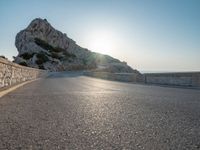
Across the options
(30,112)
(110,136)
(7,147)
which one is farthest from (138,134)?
(30,112)

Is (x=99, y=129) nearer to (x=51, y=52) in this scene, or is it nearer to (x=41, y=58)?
(x=41, y=58)

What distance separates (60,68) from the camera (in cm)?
11050

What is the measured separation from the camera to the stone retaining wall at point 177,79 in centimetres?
2008

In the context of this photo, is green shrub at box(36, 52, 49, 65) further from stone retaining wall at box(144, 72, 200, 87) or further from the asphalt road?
the asphalt road

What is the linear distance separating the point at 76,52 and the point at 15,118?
157930 mm

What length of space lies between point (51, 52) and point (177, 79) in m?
112

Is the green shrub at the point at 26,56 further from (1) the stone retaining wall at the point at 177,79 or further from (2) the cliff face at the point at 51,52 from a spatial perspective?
(1) the stone retaining wall at the point at 177,79

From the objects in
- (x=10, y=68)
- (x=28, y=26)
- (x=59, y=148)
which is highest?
(x=28, y=26)

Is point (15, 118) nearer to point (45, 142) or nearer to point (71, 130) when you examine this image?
point (71, 130)

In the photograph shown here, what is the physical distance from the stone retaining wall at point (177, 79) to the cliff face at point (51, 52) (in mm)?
62875

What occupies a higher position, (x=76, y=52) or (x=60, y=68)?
(x=76, y=52)

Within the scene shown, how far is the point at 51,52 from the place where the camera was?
130 m

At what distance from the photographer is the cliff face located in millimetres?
108875

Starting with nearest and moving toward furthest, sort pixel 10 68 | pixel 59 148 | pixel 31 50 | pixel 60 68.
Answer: pixel 59 148
pixel 10 68
pixel 60 68
pixel 31 50
